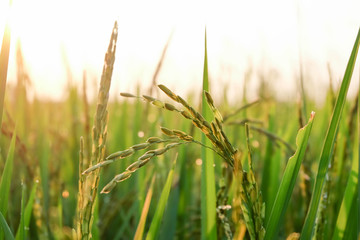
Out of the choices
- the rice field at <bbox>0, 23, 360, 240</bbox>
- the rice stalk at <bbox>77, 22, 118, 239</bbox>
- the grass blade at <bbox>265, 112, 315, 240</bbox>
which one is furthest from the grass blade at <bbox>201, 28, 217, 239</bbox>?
the rice stalk at <bbox>77, 22, 118, 239</bbox>

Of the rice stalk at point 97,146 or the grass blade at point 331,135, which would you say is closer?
the rice stalk at point 97,146

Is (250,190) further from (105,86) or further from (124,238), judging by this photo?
(124,238)

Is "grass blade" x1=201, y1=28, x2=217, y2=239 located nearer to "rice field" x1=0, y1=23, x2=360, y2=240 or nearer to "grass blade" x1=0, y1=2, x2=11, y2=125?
"rice field" x1=0, y1=23, x2=360, y2=240

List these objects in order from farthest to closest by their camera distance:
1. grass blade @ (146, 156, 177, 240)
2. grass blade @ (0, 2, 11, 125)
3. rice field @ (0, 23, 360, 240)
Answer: grass blade @ (146, 156, 177, 240)
grass blade @ (0, 2, 11, 125)
rice field @ (0, 23, 360, 240)

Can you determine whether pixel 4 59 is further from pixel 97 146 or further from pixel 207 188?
pixel 207 188

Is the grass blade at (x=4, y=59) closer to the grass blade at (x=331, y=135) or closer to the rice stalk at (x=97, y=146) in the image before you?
the rice stalk at (x=97, y=146)

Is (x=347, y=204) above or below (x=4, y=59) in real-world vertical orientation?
below

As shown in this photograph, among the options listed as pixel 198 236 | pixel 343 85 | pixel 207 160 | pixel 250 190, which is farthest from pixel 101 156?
pixel 198 236

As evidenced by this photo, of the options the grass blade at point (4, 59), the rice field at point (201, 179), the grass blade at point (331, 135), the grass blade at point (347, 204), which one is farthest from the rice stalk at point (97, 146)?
the grass blade at point (347, 204)

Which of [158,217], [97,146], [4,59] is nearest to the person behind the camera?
[97,146]

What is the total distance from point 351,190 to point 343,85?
0.27 metres

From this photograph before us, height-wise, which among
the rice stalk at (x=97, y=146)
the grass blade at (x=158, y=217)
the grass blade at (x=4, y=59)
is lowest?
the grass blade at (x=158, y=217)

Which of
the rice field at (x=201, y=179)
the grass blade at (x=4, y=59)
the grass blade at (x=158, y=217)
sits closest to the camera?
the rice field at (x=201, y=179)

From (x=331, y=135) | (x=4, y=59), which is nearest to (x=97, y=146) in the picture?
(x=4, y=59)
